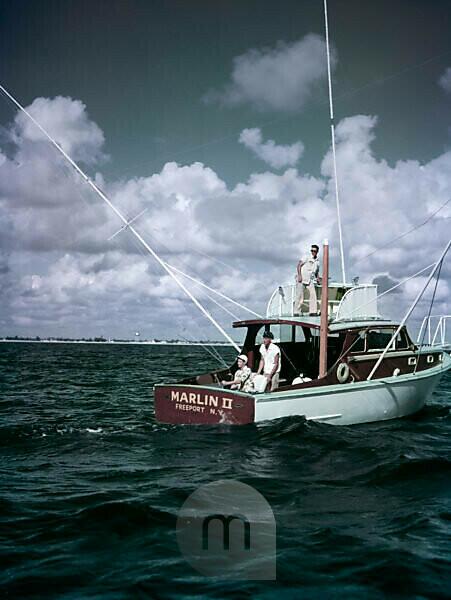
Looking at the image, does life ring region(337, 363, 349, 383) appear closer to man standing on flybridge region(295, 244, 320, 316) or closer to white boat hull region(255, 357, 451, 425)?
white boat hull region(255, 357, 451, 425)

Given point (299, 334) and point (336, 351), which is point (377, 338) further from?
point (299, 334)

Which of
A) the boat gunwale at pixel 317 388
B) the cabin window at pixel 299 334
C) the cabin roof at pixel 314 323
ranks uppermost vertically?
the cabin roof at pixel 314 323

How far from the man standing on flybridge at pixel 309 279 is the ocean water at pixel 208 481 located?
428 cm

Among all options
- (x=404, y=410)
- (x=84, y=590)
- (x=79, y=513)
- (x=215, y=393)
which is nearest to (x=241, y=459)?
(x=215, y=393)

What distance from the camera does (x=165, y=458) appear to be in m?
10.7

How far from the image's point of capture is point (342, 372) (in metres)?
14.1

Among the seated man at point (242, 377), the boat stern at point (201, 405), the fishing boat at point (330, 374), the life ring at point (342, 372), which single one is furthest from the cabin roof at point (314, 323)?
the boat stern at point (201, 405)

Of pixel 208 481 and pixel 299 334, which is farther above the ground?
pixel 299 334

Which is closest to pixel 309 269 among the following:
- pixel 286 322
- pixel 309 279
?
pixel 309 279

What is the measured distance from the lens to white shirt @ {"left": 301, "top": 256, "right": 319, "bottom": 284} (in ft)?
55.7

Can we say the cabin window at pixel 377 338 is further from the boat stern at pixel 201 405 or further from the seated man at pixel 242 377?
the boat stern at pixel 201 405

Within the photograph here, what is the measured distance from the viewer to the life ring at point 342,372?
1404 centimetres

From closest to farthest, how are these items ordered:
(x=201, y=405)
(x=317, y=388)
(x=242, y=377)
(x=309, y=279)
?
(x=201, y=405), (x=317, y=388), (x=242, y=377), (x=309, y=279)

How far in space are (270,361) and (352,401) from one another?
235 cm
